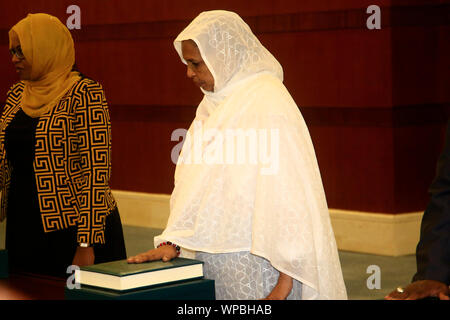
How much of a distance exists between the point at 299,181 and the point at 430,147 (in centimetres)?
453

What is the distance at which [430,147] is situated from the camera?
678 cm

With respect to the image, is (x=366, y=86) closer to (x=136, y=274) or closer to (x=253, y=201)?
(x=253, y=201)

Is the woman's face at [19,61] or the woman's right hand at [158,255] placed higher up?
the woman's face at [19,61]

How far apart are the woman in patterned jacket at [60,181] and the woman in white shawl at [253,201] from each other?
578mm

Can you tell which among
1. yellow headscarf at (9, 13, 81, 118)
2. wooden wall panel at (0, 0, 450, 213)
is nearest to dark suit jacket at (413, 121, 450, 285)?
yellow headscarf at (9, 13, 81, 118)

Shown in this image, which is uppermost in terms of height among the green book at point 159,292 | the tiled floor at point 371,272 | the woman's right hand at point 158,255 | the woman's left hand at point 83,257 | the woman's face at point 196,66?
the woman's face at point 196,66

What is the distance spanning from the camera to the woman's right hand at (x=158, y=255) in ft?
7.40

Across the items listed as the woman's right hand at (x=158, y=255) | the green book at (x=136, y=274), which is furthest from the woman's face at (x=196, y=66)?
the green book at (x=136, y=274)

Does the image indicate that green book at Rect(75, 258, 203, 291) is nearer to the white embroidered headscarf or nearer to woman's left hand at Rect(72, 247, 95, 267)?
the white embroidered headscarf

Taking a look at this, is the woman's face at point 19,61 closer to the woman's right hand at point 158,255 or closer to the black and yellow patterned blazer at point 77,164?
the black and yellow patterned blazer at point 77,164

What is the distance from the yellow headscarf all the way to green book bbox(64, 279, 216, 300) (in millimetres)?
1264

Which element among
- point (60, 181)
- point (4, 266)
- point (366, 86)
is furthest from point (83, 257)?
point (366, 86)

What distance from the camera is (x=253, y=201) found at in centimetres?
249

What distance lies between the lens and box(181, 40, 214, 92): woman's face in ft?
8.75
